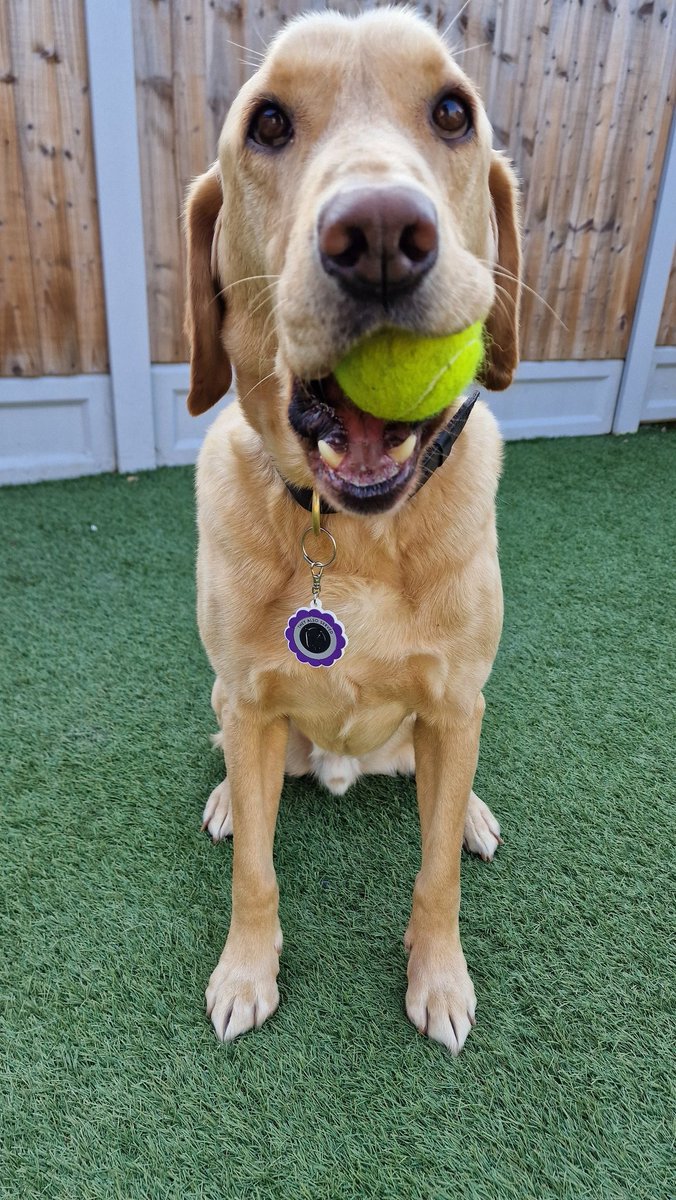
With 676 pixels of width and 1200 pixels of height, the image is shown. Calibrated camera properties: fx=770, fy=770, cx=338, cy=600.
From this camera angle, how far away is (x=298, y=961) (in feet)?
5.68

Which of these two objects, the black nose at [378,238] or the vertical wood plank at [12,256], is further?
the vertical wood plank at [12,256]

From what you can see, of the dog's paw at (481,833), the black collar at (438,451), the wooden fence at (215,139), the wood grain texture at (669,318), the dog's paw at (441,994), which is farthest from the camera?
the wood grain texture at (669,318)

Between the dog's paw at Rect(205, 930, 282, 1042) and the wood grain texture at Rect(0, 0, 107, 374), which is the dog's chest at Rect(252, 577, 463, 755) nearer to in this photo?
the dog's paw at Rect(205, 930, 282, 1042)

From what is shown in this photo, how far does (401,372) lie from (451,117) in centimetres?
57

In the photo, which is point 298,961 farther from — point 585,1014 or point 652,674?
point 652,674

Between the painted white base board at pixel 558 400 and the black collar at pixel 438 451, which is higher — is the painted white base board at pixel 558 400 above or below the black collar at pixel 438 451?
below

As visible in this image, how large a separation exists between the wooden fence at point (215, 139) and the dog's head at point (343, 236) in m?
2.18

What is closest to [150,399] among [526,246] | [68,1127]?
→ [526,246]

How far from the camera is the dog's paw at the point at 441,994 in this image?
61.2 inches

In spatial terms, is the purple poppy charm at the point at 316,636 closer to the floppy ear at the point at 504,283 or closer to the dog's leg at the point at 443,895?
the dog's leg at the point at 443,895

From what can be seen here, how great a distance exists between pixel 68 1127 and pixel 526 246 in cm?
506

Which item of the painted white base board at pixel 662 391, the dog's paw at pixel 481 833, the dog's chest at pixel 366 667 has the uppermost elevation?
the dog's chest at pixel 366 667

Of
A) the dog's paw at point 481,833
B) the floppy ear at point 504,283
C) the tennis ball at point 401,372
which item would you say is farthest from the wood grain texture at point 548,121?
the tennis ball at point 401,372

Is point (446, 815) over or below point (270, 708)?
below
